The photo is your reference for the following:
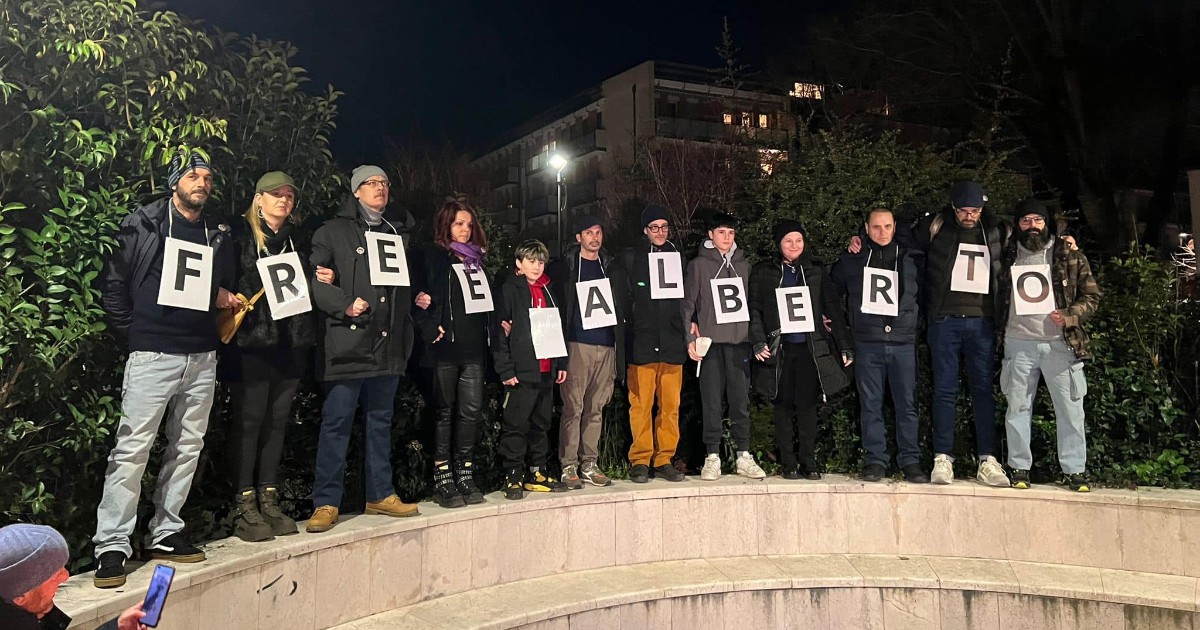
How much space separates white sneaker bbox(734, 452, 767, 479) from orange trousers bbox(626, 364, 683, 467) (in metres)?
0.55

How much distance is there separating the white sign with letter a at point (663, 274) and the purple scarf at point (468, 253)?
140 cm

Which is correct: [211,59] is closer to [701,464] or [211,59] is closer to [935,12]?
[701,464]

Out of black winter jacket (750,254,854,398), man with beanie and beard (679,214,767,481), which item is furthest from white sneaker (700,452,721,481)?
black winter jacket (750,254,854,398)

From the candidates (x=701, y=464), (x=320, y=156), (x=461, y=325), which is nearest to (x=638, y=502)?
(x=701, y=464)

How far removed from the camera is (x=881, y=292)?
5.91 meters

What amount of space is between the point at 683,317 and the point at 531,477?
5.59 ft

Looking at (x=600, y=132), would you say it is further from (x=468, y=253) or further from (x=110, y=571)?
(x=110, y=571)

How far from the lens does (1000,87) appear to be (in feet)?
42.1

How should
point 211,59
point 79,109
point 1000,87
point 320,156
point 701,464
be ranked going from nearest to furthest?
point 79,109 < point 211,59 < point 320,156 < point 701,464 < point 1000,87

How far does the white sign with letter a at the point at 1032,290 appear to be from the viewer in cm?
562

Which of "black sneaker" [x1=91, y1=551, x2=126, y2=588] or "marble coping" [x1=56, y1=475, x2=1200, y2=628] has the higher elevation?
"black sneaker" [x1=91, y1=551, x2=126, y2=588]

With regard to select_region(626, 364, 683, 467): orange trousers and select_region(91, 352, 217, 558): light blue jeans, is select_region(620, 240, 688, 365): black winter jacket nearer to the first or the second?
select_region(626, 364, 683, 467): orange trousers

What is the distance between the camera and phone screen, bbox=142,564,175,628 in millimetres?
2170

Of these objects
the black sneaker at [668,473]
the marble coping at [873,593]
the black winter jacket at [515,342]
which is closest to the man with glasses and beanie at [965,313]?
the marble coping at [873,593]
